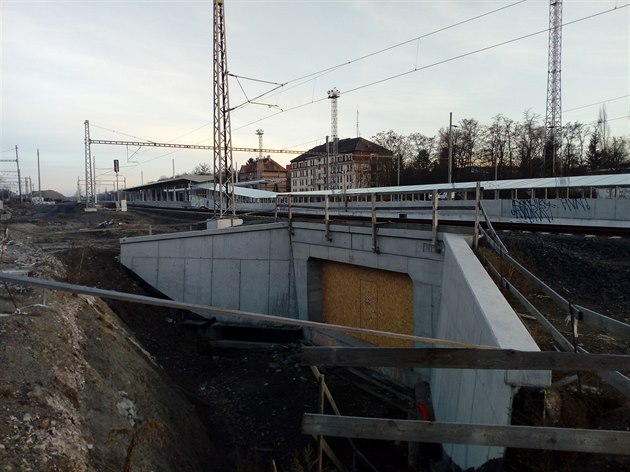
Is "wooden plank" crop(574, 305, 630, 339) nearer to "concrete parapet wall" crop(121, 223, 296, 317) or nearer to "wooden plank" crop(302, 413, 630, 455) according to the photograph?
"wooden plank" crop(302, 413, 630, 455)

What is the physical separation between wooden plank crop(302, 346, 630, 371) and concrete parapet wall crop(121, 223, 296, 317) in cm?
1321

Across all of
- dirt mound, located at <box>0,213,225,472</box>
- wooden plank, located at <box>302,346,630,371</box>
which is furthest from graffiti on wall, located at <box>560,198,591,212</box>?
wooden plank, located at <box>302,346,630,371</box>

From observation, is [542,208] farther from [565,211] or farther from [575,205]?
[575,205]

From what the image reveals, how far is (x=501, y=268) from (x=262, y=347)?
354 inches

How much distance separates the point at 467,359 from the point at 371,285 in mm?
10335

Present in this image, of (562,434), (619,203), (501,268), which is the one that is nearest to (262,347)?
(501,268)

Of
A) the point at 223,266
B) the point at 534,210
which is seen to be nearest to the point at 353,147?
the point at 534,210

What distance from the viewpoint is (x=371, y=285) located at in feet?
44.8

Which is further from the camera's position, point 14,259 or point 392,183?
point 392,183

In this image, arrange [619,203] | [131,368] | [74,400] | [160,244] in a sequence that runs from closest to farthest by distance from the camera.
Answer: [74,400] → [131,368] → [160,244] → [619,203]

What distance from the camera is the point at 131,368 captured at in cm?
861

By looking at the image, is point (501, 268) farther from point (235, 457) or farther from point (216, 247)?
point (216, 247)

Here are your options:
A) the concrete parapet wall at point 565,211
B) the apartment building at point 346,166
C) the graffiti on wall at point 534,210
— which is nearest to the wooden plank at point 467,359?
the concrete parapet wall at point 565,211

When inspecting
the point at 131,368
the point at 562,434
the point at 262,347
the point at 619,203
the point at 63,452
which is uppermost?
the point at 619,203
